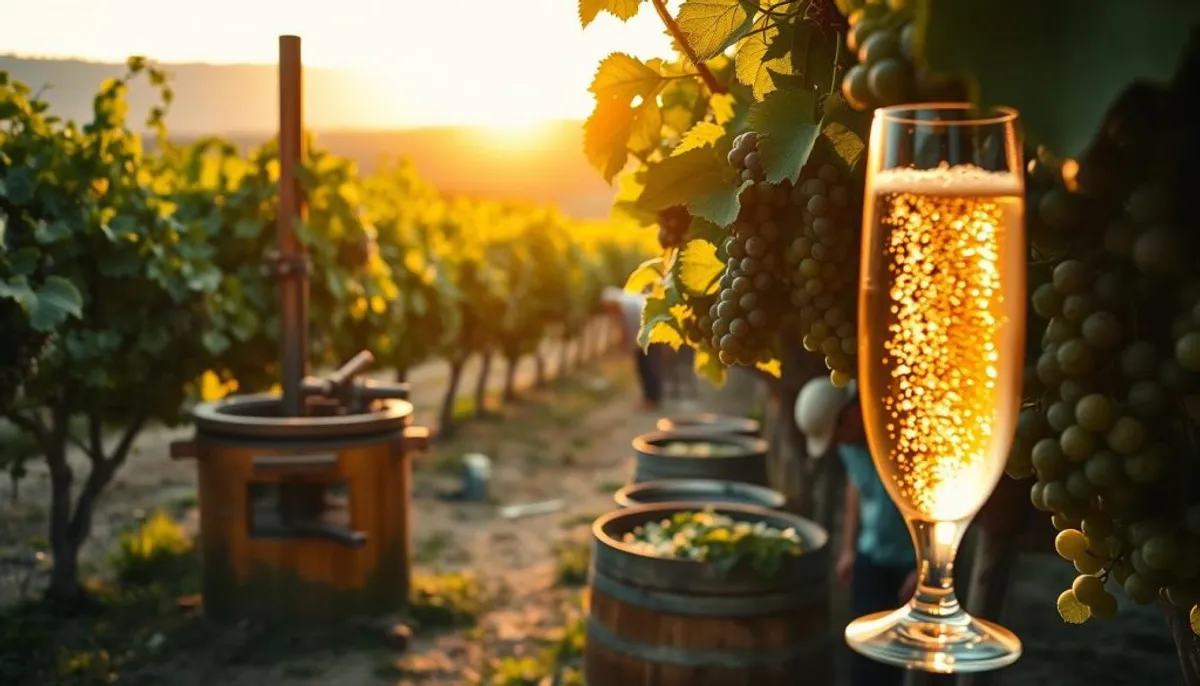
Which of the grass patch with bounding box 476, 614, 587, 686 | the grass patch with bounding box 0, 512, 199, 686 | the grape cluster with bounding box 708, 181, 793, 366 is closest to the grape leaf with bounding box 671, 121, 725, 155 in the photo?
the grape cluster with bounding box 708, 181, 793, 366

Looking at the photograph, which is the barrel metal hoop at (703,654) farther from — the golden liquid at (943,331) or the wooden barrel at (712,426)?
the wooden barrel at (712,426)

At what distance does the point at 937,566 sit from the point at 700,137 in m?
0.60

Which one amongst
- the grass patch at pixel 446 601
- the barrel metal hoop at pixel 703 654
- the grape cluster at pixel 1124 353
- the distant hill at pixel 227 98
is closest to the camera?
the grape cluster at pixel 1124 353

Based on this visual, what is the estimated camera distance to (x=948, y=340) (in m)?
0.91

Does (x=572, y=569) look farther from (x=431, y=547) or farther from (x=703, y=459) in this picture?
(x=703, y=459)

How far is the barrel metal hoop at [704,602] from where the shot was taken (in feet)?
9.95

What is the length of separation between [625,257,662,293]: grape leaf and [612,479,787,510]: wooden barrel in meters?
2.66

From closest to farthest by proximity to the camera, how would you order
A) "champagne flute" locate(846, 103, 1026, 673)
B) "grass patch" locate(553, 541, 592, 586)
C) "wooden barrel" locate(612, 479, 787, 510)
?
"champagne flute" locate(846, 103, 1026, 673) → "wooden barrel" locate(612, 479, 787, 510) → "grass patch" locate(553, 541, 592, 586)

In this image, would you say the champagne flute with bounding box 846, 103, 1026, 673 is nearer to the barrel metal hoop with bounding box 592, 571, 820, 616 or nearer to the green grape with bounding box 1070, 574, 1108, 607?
the green grape with bounding box 1070, 574, 1108, 607

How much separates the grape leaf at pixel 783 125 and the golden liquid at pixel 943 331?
180mm

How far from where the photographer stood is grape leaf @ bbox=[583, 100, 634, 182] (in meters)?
1.50

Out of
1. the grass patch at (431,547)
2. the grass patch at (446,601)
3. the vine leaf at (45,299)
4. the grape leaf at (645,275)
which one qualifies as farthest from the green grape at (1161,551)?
the grass patch at (431,547)

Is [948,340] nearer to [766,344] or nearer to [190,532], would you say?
[766,344]

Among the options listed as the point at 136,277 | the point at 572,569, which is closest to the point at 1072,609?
the point at 136,277
